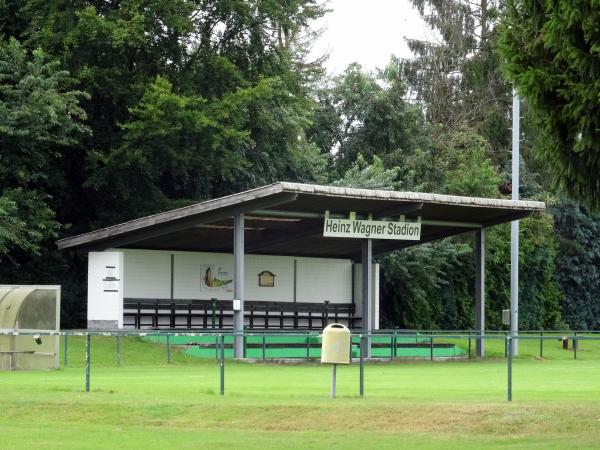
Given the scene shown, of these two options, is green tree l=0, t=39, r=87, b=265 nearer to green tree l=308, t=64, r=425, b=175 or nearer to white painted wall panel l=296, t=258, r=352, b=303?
white painted wall panel l=296, t=258, r=352, b=303

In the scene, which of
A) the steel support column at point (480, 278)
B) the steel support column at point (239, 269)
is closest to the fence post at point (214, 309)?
the steel support column at point (239, 269)

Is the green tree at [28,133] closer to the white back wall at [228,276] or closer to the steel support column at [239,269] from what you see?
the white back wall at [228,276]

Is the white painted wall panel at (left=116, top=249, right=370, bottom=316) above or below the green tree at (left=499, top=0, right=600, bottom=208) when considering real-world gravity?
below

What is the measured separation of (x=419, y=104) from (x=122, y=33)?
28.6 meters

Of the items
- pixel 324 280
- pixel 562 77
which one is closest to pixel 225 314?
pixel 324 280

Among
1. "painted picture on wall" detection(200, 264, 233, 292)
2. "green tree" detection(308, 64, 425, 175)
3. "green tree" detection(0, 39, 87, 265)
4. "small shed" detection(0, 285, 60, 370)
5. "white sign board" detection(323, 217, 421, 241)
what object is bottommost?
"small shed" detection(0, 285, 60, 370)

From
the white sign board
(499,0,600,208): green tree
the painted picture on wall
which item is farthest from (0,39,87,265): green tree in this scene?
(499,0,600,208): green tree

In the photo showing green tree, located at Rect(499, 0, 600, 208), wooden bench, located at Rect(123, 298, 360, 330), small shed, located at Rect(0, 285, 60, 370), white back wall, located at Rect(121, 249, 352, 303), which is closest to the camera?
green tree, located at Rect(499, 0, 600, 208)

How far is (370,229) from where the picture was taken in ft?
119

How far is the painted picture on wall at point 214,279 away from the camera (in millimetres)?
40406

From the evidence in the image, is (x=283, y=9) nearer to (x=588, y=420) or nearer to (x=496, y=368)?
(x=496, y=368)

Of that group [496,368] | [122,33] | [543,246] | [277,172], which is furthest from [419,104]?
[496,368]

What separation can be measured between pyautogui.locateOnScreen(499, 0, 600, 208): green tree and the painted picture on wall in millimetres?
25151

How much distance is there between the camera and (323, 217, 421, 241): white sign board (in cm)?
3531
